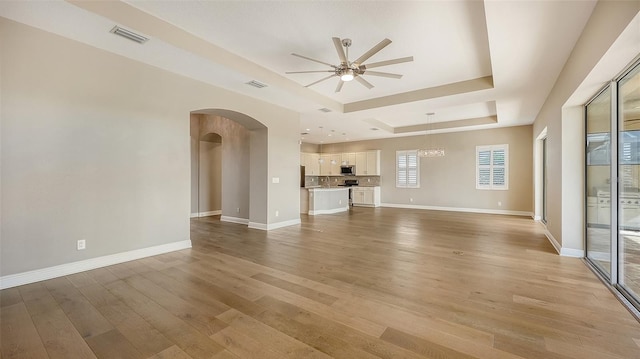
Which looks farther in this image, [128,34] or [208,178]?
[208,178]

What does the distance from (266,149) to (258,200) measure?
1233mm

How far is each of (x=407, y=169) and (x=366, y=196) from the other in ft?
6.56

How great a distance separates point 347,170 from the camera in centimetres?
1220

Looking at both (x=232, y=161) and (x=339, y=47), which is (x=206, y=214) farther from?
(x=339, y=47)

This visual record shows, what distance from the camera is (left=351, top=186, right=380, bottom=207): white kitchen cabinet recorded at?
37.0ft

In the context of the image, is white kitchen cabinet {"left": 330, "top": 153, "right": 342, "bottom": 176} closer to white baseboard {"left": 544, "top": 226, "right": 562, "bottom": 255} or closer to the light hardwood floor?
white baseboard {"left": 544, "top": 226, "right": 562, "bottom": 255}

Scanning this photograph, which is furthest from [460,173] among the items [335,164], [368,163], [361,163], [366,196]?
[335,164]

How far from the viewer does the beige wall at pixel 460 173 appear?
8.69m

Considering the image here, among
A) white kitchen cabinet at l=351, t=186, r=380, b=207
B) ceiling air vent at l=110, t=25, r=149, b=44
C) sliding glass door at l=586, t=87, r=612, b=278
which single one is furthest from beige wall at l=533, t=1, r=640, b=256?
white kitchen cabinet at l=351, t=186, r=380, b=207

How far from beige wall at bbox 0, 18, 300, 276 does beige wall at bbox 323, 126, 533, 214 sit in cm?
810

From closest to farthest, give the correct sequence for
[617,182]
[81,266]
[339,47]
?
[617,182]
[339,47]
[81,266]

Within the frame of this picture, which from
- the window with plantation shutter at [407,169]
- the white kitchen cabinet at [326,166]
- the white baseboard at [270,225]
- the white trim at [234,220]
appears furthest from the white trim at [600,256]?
the white kitchen cabinet at [326,166]

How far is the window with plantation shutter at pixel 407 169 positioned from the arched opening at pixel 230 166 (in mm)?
6411

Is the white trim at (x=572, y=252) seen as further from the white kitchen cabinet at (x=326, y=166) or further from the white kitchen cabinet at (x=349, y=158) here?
the white kitchen cabinet at (x=326, y=166)
